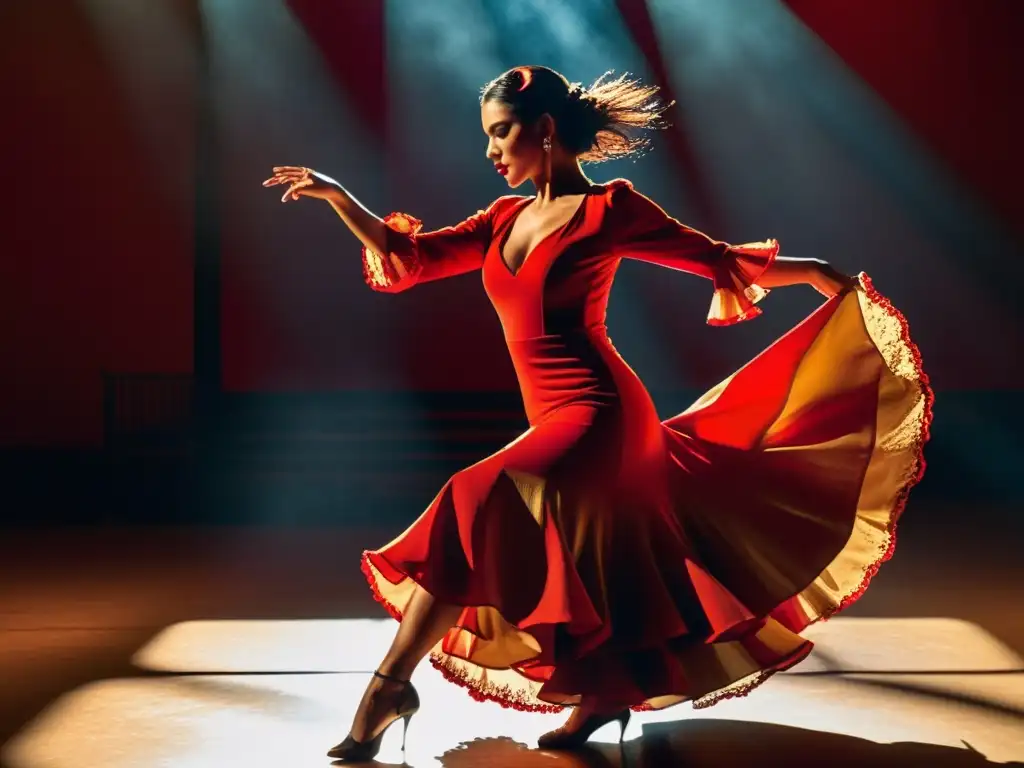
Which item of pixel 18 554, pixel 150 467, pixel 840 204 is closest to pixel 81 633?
pixel 18 554

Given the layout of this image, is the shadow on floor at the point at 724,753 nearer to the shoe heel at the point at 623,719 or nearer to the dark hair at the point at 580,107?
the shoe heel at the point at 623,719

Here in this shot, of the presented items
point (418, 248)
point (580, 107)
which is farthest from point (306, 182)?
point (580, 107)

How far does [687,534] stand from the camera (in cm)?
223

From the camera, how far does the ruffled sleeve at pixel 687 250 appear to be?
2234 mm

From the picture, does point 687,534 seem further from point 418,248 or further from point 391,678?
point 418,248

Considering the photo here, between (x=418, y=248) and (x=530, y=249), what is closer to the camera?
(x=530, y=249)

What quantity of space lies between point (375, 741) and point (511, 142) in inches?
43.8

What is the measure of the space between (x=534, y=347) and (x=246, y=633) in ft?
5.11

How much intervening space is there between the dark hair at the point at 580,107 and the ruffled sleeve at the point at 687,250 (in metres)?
0.11

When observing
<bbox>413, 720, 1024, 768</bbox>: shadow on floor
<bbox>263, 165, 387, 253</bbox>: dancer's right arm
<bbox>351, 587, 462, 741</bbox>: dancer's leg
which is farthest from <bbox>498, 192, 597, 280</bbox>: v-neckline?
<bbox>413, 720, 1024, 768</bbox>: shadow on floor

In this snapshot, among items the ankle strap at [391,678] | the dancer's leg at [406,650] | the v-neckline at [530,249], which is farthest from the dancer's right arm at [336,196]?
the ankle strap at [391,678]

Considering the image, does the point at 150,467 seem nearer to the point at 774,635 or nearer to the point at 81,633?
the point at 81,633

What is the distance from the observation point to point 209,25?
749 cm

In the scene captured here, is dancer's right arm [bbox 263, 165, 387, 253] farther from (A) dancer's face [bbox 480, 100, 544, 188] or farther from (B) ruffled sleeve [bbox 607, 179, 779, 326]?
(B) ruffled sleeve [bbox 607, 179, 779, 326]
